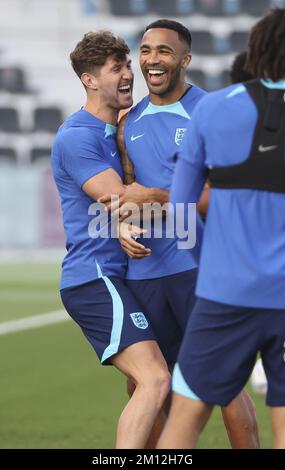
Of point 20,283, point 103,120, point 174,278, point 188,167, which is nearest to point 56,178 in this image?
point 103,120

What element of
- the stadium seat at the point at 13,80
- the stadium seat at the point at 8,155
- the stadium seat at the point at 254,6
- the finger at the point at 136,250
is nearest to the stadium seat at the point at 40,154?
the stadium seat at the point at 8,155

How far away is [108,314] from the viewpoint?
572 cm

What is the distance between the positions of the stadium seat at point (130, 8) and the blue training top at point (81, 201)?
108 ft

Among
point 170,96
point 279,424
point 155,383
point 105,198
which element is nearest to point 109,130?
point 170,96

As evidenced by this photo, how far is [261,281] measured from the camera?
4371 millimetres

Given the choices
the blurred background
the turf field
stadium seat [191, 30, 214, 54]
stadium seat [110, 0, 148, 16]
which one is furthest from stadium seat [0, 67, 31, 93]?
the turf field

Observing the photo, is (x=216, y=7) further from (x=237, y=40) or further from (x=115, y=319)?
(x=115, y=319)

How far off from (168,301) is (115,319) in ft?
1.08

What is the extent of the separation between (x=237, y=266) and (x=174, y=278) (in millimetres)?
1477

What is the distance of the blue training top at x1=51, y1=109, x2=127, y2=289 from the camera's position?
5699mm

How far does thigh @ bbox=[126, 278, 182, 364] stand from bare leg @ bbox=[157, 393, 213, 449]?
135 cm

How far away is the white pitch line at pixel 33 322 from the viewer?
1388 centimetres
